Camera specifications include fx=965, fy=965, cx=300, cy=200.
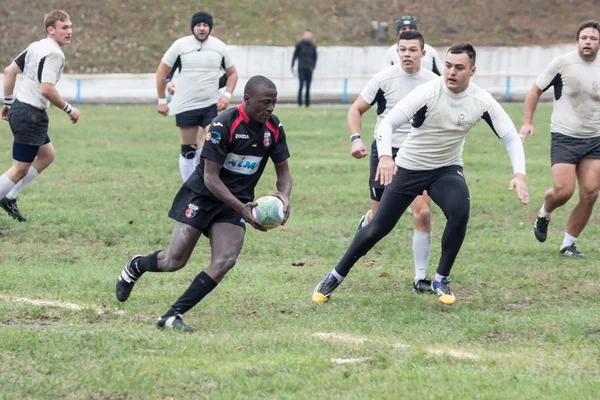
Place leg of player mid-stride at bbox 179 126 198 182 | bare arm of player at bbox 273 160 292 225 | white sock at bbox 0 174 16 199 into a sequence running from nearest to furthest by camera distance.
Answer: bare arm of player at bbox 273 160 292 225 → white sock at bbox 0 174 16 199 → leg of player mid-stride at bbox 179 126 198 182

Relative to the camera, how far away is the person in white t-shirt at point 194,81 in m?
12.8

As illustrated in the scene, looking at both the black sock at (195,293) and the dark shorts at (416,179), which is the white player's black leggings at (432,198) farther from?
the black sock at (195,293)

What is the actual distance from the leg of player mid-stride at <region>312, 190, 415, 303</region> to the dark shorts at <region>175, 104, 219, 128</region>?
5.49 meters

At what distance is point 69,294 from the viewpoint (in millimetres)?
7789

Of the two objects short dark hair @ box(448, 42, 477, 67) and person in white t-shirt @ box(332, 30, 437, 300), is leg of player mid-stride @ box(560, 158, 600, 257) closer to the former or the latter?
Answer: person in white t-shirt @ box(332, 30, 437, 300)

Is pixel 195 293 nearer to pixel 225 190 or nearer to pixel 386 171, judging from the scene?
pixel 225 190

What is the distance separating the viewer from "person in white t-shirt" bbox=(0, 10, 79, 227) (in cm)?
1023

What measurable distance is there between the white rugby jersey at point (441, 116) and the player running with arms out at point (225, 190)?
1085mm

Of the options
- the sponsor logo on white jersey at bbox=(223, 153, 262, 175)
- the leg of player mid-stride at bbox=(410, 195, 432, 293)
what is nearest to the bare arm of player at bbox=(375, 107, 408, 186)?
the sponsor logo on white jersey at bbox=(223, 153, 262, 175)

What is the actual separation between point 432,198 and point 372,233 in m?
0.56

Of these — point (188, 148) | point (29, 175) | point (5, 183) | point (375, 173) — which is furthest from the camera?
point (188, 148)

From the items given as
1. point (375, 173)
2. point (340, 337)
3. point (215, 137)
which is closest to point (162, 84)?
point (375, 173)

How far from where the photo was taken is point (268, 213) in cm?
668

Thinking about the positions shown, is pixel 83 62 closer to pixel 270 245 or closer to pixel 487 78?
pixel 487 78
